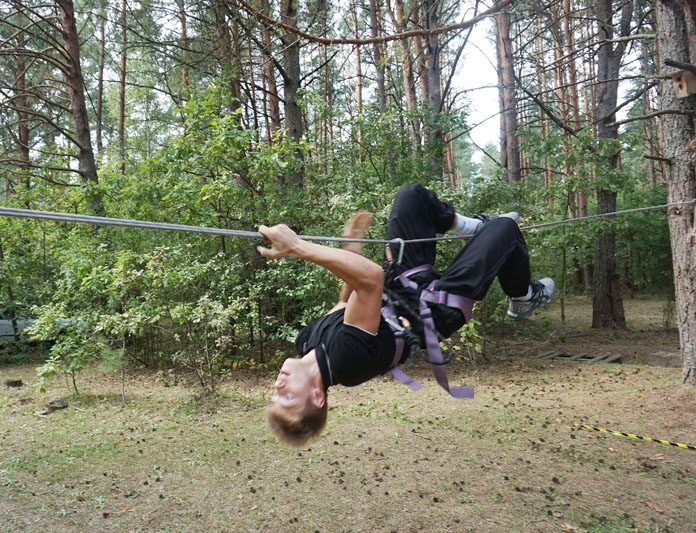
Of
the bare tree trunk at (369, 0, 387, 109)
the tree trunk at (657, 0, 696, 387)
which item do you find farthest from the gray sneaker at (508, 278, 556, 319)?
the bare tree trunk at (369, 0, 387, 109)

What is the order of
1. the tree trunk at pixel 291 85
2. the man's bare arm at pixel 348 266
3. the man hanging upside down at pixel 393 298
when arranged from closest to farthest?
the man's bare arm at pixel 348 266 → the man hanging upside down at pixel 393 298 → the tree trunk at pixel 291 85

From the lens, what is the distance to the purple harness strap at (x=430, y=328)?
2.68m

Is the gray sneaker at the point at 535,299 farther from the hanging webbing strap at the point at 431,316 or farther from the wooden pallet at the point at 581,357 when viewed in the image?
the wooden pallet at the point at 581,357

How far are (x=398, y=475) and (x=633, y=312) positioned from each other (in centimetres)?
1253

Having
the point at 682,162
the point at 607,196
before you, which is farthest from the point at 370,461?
the point at 607,196

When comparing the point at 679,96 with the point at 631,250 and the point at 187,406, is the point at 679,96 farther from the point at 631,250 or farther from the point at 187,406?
the point at 631,250

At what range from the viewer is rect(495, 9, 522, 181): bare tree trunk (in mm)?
10375

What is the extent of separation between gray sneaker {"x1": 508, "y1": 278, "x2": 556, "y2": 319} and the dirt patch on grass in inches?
56.2

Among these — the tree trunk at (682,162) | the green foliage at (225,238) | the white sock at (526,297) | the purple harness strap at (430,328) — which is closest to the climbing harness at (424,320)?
the purple harness strap at (430,328)

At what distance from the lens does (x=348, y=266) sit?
2254mm

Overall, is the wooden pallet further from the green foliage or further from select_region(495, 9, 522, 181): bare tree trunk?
select_region(495, 9, 522, 181): bare tree trunk

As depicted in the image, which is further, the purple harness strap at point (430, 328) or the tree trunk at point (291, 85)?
the tree trunk at point (291, 85)

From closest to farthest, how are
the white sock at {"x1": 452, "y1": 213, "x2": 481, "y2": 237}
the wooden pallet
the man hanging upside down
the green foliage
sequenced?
the man hanging upside down → the white sock at {"x1": 452, "y1": 213, "x2": 481, "y2": 237} → the green foliage → the wooden pallet

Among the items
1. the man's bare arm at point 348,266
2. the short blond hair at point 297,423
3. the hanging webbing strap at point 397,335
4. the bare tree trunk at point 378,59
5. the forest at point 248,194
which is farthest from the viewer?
the bare tree trunk at point 378,59
